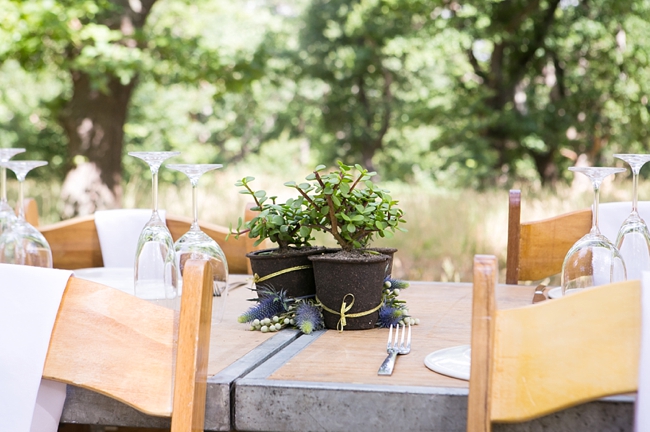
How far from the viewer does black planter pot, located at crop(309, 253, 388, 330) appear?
1014 mm

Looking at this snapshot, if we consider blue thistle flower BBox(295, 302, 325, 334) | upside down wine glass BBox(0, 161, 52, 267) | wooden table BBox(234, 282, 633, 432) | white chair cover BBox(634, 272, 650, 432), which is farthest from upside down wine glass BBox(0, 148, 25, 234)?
white chair cover BBox(634, 272, 650, 432)

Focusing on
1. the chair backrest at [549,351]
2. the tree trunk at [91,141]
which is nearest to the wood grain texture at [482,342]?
the chair backrest at [549,351]

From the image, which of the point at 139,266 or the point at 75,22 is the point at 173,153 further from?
the point at 75,22

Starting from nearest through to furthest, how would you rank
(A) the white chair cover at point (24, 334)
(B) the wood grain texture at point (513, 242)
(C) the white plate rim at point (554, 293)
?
(A) the white chair cover at point (24, 334) < (C) the white plate rim at point (554, 293) < (B) the wood grain texture at point (513, 242)

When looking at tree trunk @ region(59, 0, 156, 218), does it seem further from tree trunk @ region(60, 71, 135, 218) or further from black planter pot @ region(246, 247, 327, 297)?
black planter pot @ region(246, 247, 327, 297)

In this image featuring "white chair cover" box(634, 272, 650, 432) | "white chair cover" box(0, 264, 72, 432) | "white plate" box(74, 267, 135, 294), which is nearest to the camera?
"white chair cover" box(634, 272, 650, 432)

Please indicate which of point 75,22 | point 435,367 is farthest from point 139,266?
point 75,22

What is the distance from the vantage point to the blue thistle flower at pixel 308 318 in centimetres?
102

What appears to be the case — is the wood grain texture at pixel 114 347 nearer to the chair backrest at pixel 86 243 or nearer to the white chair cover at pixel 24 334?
the white chair cover at pixel 24 334

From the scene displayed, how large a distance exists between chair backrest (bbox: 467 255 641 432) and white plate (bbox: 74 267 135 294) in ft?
2.74

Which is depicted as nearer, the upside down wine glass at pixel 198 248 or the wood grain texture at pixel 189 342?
the wood grain texture at pixel 189 342

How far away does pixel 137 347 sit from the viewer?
696mm

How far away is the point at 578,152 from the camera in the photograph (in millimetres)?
8359

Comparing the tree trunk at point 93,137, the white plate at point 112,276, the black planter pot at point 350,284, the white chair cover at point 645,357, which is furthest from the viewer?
the tree trunk at point 93,137
